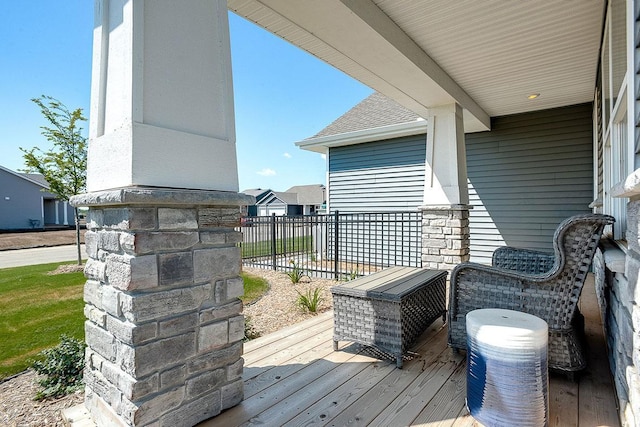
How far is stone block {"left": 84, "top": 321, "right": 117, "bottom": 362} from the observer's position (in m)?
1.50

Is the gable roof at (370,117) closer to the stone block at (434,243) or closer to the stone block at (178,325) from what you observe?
the stone block at (434,243)

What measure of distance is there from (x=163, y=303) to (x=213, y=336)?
1.08 ft

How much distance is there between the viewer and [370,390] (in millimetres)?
1974

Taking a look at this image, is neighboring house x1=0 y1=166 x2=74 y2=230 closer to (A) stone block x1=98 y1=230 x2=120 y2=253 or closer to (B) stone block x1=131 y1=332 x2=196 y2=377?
(A) stone block x1=98 y1=230 x2=120 y2=253

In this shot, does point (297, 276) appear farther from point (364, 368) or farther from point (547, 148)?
point (547, 148)

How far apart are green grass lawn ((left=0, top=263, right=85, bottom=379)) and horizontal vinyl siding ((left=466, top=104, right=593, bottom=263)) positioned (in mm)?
6463

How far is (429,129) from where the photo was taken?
473 centimetres

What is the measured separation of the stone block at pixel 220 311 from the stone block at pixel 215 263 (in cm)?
15

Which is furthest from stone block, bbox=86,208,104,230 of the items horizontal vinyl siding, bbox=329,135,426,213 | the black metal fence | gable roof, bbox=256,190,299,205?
gable roof, bbox=256,190,299,205

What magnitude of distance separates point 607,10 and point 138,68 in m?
3.63

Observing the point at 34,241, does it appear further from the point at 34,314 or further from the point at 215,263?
the point at 215,263

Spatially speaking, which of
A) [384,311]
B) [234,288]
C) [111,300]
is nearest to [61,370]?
[111,300]

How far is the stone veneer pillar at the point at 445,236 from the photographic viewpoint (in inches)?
179

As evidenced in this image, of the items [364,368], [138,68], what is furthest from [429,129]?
[138,68]
